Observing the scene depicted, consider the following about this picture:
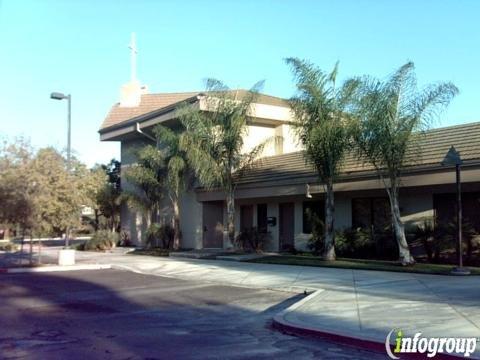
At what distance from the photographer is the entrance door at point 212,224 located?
3023 cm

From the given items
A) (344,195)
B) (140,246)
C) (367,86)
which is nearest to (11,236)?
(140,246)

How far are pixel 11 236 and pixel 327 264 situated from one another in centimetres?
4271

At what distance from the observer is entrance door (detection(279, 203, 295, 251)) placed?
26.3 metres

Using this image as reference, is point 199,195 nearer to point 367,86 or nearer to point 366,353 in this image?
point 367,86

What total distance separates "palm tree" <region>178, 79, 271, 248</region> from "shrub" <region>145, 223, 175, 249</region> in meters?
5.73

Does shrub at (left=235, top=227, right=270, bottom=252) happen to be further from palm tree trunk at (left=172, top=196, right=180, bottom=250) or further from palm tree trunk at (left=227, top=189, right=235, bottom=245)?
palm tree trunk at (left=172, top=196, right=180, bottom=250)

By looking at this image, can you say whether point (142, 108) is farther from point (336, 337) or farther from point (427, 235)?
point (336, 337)

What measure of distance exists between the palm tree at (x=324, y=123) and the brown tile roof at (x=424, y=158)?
1.11 m

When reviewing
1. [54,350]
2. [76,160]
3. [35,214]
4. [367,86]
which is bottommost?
[54,350]

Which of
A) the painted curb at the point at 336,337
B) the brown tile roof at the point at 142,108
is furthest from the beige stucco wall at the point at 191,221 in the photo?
the painted curb at the point at 336,337

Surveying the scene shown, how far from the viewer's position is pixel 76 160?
24703 millimetres

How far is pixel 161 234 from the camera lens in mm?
30328

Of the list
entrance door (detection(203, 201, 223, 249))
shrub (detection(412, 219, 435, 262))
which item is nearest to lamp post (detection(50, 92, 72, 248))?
entrance door (detection(203, 201, 223, 249))

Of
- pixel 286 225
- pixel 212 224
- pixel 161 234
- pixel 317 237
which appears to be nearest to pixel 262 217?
pixel 286 225
